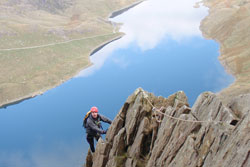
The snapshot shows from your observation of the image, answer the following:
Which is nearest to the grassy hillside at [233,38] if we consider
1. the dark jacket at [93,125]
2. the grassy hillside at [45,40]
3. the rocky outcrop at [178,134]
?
the rocky outcrop at [178,134]

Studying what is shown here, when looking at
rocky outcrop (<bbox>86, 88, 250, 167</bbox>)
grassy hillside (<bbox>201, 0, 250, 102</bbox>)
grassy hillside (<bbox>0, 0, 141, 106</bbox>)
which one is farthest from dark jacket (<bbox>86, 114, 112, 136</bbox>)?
grassy hillside (<bbox>0, 0, 141, 106</bbox>)

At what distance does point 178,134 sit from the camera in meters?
15.4

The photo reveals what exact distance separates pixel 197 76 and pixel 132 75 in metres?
19.0

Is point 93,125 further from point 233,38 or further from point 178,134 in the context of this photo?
point 233,38

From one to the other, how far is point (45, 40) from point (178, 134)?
121280mm

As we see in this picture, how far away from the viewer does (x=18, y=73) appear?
98.7m

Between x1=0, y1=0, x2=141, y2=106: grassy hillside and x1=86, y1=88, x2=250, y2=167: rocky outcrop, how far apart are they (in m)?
72.2

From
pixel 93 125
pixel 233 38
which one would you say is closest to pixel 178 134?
pixel 93 125

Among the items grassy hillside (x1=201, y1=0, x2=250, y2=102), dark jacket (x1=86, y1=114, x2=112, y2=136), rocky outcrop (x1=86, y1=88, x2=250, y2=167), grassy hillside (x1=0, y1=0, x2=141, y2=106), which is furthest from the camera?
grassy hillside (x1=0, y1=0, x2=141, y2=106)

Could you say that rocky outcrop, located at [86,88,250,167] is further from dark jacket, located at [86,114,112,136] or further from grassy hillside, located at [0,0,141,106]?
grassy hillside, located at [0,0,141,106]

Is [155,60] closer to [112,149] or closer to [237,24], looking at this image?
[237,24]

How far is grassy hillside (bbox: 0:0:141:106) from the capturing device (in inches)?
3691

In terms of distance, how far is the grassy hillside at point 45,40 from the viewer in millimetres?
93750

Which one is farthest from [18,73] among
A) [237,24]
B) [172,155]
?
[172,155]
